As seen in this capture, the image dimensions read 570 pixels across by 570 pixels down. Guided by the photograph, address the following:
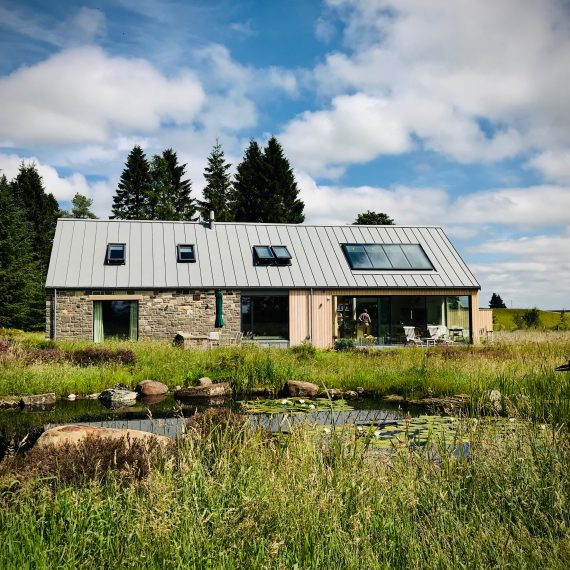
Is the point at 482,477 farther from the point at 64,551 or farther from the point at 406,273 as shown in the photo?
the point at 406,273

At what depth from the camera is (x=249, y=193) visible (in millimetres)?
45188

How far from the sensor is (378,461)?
17.6 ft

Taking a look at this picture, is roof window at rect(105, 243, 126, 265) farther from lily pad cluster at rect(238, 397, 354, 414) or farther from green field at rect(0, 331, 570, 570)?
green field at rect(0, 331, 570, 570)

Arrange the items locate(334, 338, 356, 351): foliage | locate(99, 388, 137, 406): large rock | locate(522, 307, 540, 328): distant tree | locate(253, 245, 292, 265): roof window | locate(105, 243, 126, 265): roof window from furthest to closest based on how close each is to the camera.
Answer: locate(522, 307, 540, 328): distant tree, locate(253, 245, 292, 265): roof window, locate(334, 338, 356, 351): foliage, locate(105, 243, 126, 265): roof window, locate(99, 388, 137, 406): large rock

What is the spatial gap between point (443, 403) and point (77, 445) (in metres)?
6.65

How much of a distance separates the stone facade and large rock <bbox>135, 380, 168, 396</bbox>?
7.19 m

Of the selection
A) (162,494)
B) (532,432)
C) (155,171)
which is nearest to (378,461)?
(532,432)

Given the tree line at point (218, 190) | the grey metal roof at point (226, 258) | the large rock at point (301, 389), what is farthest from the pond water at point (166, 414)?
the tree line at point (218, 190)

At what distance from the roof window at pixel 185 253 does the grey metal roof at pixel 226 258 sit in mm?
188

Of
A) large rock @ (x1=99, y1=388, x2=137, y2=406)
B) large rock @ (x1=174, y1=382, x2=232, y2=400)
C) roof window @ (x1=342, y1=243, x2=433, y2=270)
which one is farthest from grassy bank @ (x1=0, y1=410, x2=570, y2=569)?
roof window @ (x1=342, y1=243, x2=433, y2=270)

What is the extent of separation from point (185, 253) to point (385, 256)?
7.76 metres

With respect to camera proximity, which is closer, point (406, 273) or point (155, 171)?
point (406, 273)

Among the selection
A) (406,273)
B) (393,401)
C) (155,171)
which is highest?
(155,171)

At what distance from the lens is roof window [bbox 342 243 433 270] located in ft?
77.4
